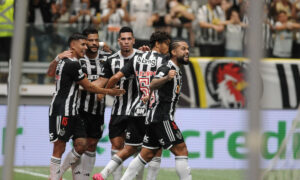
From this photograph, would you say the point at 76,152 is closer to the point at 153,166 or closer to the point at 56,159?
the point at 56,159

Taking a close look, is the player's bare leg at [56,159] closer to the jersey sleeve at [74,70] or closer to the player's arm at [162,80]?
the jersey sleeve at [74,70]

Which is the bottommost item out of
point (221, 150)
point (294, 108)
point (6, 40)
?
point (221, 150)

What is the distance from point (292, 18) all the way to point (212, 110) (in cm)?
246

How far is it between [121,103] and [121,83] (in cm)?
21

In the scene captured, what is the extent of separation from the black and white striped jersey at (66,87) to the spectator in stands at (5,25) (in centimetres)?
94

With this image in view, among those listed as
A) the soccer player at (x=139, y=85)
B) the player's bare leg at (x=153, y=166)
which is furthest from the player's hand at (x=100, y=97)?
the player's bare leg at (x=153, y=166)

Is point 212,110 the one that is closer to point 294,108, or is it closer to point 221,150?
point 221,150

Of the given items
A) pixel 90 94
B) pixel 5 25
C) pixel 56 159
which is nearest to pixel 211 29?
pixel 5 25

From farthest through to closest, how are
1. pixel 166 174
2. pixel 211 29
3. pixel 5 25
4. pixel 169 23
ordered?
pixel 169 23, pixel 211 29, pixel 166 174, pixel 5 25

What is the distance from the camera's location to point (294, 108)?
1011cm

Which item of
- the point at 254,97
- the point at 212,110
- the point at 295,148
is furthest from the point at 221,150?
the point at 254,97

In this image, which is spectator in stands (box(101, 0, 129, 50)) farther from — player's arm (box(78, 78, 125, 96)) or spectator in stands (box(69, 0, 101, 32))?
player's arm (box(78, 78, 125, 96))

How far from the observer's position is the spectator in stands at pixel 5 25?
830 centimetres

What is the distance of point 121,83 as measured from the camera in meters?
7.32
